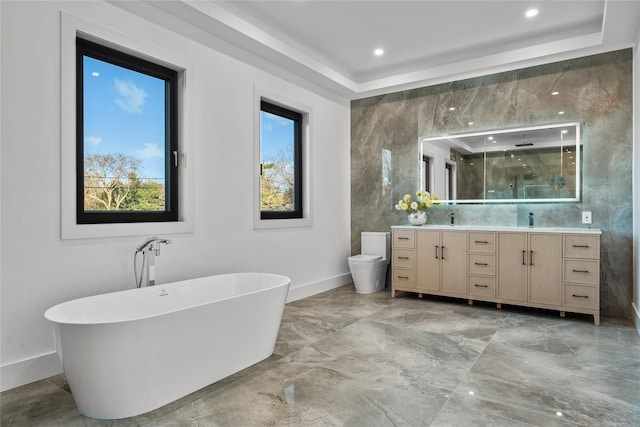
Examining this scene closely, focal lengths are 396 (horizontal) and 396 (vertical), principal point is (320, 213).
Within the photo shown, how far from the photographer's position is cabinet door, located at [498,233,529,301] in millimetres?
3779

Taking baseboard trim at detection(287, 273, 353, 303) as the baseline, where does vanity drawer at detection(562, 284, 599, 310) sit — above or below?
above

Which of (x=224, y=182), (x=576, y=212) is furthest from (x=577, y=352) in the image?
(x=224, y=182)

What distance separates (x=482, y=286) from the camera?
4.02 m

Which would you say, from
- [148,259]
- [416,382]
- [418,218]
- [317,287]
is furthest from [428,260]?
[148,259]

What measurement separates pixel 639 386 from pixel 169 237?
3208mm

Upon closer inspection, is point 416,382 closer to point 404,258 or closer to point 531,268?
point 531,268

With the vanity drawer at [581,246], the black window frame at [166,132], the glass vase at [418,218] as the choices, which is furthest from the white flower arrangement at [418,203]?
the black window frame at [166,132]

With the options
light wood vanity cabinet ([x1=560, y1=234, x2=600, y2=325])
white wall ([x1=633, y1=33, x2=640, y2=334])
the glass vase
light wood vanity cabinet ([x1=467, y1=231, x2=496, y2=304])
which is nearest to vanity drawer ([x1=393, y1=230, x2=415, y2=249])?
the glass vase

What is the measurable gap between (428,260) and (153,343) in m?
3.11

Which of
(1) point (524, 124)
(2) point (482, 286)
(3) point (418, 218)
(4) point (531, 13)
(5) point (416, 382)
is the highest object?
(4) point (531, 13)

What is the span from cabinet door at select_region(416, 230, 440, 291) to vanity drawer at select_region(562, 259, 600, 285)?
118 cm

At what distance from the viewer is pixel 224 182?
11.6ft

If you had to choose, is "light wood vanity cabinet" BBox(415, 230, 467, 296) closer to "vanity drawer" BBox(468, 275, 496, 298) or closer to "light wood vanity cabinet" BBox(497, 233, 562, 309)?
"vanity drawer" BBox(468, 275, 496, 298)

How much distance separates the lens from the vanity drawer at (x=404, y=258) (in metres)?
4.44
